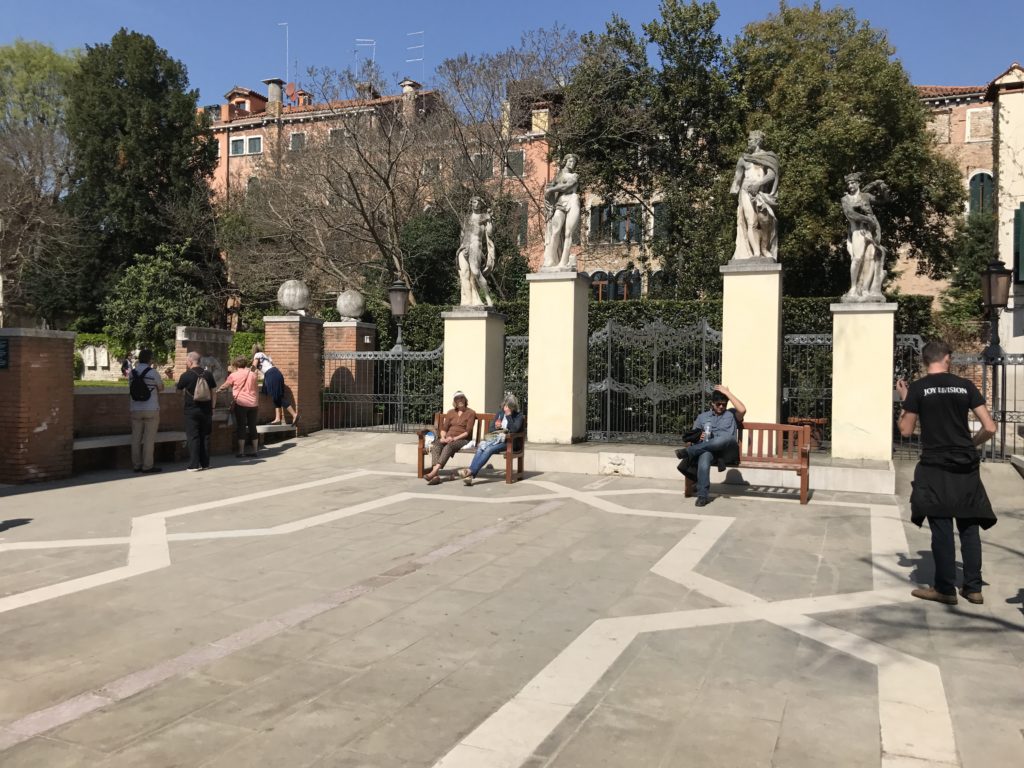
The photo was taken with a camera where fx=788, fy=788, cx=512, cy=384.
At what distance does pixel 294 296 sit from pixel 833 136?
14357 mm

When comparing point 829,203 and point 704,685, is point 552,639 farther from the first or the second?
point 829,203

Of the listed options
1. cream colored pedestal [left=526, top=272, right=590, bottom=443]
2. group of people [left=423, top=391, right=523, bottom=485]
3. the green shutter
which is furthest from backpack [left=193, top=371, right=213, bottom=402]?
the green shutter

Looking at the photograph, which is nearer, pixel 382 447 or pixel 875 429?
pixel 875 429

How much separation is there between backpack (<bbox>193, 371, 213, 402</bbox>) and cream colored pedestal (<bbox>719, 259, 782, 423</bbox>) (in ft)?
25.1

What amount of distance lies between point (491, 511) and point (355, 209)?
1687 centimetres

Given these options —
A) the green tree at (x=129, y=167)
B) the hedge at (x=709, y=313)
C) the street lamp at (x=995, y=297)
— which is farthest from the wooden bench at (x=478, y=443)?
the green tree at (x=129, y=167)

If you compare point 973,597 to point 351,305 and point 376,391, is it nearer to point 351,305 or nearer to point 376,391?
point 376,391

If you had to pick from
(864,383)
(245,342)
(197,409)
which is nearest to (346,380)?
(197,409)

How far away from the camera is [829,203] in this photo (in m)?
21.2

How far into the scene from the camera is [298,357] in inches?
627

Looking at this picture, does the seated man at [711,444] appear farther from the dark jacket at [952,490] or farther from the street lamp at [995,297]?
the street lamp at [995,297]

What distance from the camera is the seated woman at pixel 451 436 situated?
34.5ft

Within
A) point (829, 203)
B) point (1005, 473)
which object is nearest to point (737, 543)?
point (1005, 473)

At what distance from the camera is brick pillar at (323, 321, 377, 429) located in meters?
17.1
